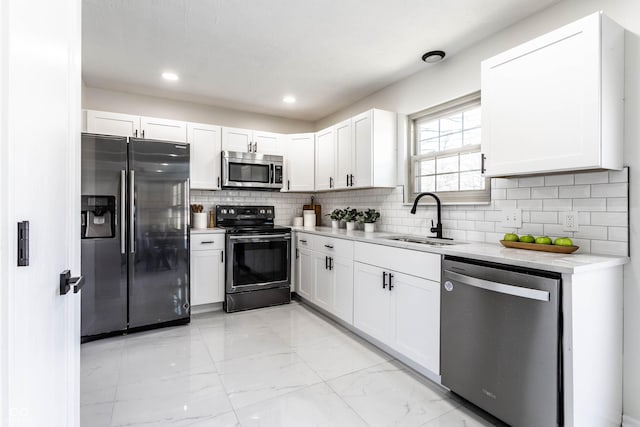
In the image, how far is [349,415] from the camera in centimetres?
186

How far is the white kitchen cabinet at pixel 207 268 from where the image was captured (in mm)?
3500

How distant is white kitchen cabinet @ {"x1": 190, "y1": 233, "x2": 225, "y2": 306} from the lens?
3.50 m

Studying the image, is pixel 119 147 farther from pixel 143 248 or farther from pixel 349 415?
pixel 349 415

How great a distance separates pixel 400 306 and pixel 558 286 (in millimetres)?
1125

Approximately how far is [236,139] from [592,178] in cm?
348

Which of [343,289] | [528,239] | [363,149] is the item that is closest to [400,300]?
[343,289]

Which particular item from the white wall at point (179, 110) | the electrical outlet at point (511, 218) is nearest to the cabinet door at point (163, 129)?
the white wall at point (179, 110)

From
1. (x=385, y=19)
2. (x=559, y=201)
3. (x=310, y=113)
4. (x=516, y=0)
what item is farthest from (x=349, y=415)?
(x=310, y=113)

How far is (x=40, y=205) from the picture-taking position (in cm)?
89

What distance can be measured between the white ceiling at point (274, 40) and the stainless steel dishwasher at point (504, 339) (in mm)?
1711

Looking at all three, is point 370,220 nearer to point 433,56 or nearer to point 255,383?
point 433,56

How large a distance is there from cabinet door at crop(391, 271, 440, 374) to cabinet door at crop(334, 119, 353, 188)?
5.08 ft

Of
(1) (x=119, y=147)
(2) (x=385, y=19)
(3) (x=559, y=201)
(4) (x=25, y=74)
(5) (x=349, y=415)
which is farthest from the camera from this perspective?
(1) (x=119, y=147)

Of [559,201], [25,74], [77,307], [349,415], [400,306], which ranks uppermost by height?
[25,74]
